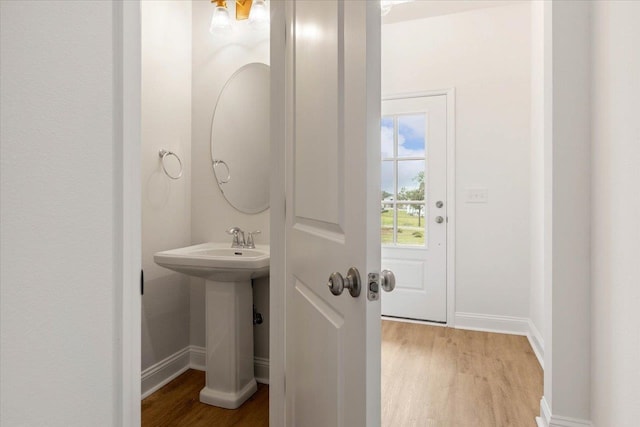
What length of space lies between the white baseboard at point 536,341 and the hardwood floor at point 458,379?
44 millimetres

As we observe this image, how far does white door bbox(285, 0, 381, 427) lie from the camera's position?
2.84 ft

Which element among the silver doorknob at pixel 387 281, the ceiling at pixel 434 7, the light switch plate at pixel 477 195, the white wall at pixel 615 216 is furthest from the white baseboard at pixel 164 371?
the ceiling at pixel 434 7

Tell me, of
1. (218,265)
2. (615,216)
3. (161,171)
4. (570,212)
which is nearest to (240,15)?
(161,171)

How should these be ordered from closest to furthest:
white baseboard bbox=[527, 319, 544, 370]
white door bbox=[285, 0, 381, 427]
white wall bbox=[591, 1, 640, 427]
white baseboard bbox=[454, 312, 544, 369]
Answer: white door bbox=[285, 0, 381, 427] → white wall bbox=[591, 1, 640, 427] → white baseboard bbox=[527, 319, 544, 370] → white baseboard bbox=[454, 312, 544, 369]

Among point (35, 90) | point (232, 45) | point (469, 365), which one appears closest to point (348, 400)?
point (35, 90)

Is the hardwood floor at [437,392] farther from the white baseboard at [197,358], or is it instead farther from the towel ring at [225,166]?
the towel ring at [225,166]

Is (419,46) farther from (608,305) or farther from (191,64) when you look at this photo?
(608,305)

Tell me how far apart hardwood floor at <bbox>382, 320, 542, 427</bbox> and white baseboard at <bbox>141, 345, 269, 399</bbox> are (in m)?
0.73

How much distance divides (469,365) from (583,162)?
5.22 ft

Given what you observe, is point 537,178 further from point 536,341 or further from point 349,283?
point 349,283

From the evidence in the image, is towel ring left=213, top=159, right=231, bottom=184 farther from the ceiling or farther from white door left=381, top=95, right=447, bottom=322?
the ceiling

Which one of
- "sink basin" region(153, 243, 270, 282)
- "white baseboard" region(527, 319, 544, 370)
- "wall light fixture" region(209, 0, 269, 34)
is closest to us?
"sink basin" region(153, 243, 270, 282)

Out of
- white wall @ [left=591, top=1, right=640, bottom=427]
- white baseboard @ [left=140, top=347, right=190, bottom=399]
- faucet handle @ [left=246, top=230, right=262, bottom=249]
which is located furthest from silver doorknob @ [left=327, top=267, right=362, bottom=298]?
white baseboard @ [left=140, top=347, right=190, bottom=399]

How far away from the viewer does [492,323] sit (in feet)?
10.8
